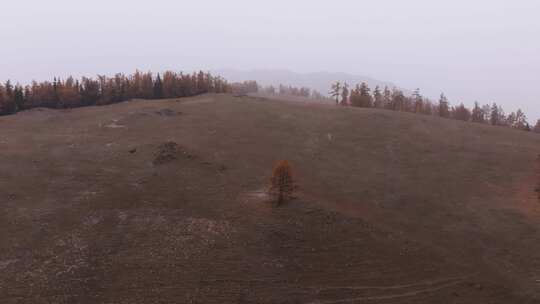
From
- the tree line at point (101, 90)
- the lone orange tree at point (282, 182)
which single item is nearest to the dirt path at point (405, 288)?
the lone orange tree at point (282, 182)

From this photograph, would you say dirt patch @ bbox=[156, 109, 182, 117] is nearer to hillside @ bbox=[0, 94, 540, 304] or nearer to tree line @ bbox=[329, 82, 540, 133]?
hillside @ bbox=[0, 94, 540, 304]

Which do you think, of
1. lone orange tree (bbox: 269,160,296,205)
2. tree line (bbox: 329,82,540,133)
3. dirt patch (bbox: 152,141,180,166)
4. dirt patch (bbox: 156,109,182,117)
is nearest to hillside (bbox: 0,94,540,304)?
dirt patch (bbox: 152,141,180,166)

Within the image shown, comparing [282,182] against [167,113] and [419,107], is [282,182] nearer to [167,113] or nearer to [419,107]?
[167,113]

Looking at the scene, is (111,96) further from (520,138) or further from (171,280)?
(520,138)

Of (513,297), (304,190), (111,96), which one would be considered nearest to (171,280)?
(304,190)

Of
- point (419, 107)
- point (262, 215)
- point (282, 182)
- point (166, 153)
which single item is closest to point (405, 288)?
point (262, 215)

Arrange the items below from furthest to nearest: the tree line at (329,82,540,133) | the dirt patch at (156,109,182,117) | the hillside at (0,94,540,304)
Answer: the tree line at (329,82,540,133), the dirt patch at (156,109,182,117), the hillside at (0,94,540,304)
